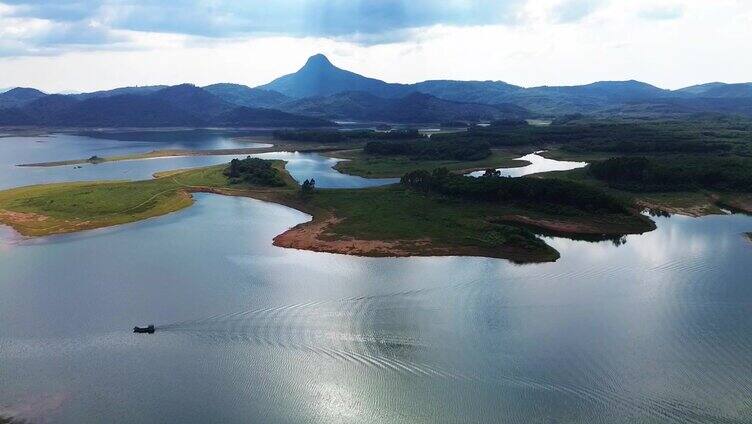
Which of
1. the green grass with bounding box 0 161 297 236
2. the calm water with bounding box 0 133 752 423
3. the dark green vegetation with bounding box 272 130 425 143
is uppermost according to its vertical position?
the dark green vegetation with bounding box 272 130 425 143

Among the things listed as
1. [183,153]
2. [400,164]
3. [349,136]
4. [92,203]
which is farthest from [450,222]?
[349,136]

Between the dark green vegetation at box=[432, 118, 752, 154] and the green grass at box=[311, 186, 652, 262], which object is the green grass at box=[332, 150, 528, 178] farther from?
the green grass at box=[311, 186, 652, 262]

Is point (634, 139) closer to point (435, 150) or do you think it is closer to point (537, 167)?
point (537, 167)

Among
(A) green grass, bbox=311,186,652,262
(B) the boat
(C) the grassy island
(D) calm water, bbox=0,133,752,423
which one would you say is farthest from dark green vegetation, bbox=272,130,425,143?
(B) the boat

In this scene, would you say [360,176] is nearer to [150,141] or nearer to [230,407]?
[230,407]

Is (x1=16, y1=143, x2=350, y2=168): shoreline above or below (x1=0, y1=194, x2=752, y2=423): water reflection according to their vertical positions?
above

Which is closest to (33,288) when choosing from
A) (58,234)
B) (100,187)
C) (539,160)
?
(58,234)
